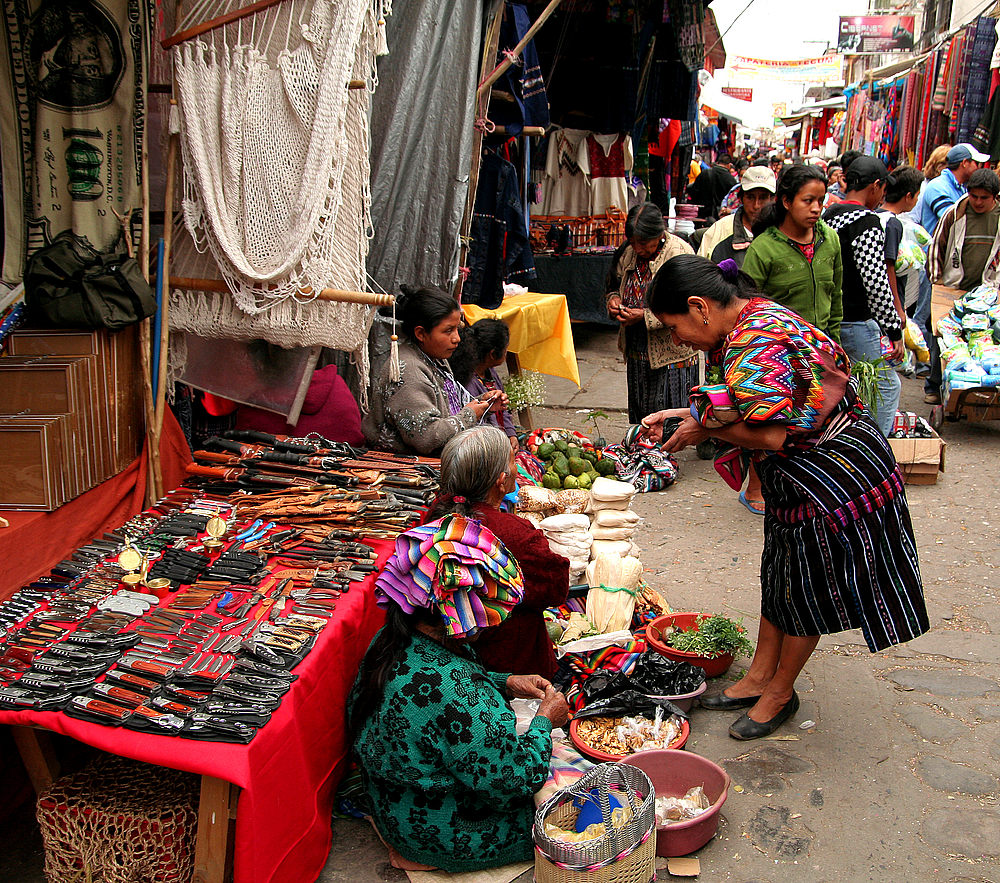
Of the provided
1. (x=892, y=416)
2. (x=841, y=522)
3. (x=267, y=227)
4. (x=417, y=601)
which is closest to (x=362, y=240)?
(x=267, y=227)

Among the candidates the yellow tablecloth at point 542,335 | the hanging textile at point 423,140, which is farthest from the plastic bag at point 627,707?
the yellow tablecloth at point 542,335

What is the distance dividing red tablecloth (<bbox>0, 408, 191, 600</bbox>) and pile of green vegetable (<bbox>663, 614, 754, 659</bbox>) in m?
2.37

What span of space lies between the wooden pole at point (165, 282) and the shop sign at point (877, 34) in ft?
63.4

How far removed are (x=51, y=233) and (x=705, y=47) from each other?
7409mm

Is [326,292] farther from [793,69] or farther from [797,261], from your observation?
[793,69]

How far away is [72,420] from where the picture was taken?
330cm

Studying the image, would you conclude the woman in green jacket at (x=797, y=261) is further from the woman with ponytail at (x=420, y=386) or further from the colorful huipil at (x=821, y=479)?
the colorful huipil at (x=821, y=479)

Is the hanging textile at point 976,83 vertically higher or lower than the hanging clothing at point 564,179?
higher

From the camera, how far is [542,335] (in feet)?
22.8

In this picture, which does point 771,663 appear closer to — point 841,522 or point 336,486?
point 841,522

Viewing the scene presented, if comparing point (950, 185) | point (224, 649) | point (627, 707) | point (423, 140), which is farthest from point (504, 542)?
point (950, 185)

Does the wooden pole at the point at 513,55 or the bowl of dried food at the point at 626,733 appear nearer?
the bowl of dried food at the point at 626,733

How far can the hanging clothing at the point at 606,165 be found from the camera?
9.70m

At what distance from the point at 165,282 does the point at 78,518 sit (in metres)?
1.07
